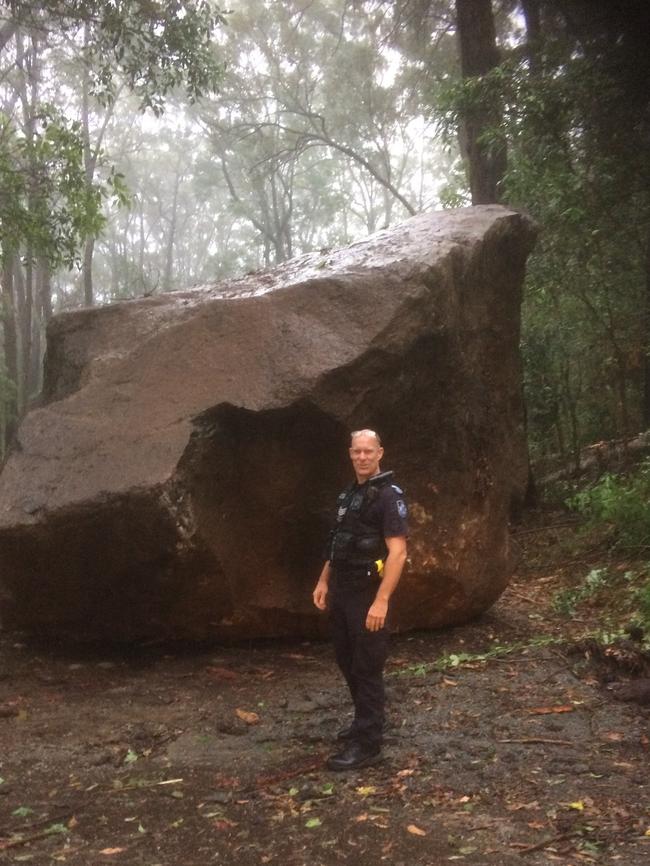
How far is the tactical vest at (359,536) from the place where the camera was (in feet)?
13.6

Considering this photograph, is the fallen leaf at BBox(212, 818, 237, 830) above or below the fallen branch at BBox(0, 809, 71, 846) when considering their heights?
below

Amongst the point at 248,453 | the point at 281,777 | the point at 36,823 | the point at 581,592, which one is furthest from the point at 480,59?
the point at 36,823

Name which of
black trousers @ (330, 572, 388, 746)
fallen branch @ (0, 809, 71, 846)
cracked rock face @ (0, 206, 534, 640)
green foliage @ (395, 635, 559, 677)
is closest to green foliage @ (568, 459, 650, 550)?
cracked rock face @ (0, 206, 534, 640)

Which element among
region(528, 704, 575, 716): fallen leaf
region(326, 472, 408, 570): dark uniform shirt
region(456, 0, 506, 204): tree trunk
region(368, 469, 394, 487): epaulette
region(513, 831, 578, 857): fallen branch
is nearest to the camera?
region(513, 831, 578, 857): fallen branch

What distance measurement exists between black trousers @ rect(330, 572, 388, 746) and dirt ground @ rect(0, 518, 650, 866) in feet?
0.69

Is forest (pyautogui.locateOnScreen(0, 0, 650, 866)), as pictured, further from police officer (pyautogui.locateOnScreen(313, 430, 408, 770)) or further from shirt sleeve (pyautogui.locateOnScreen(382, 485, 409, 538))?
shirt sleeve (pyautogui.locateOnScreen(382, 485, 409, 538))

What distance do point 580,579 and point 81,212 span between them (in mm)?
6207

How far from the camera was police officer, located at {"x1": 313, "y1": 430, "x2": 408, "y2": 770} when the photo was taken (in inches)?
159

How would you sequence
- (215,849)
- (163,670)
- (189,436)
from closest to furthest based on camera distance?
(215,849) → (189,436) → (163,670)

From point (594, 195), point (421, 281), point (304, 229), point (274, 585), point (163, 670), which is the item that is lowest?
point (163, 670)

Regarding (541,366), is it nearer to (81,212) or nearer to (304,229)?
(81,212)

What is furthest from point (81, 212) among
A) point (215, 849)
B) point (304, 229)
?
point (304, 229)

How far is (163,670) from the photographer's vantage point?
18.4 ft

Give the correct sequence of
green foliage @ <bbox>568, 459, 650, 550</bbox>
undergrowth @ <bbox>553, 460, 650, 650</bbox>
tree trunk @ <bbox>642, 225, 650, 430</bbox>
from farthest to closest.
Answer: tree trunk @ <bbox>642, 225, 650, 430</bbox>, green foliage @ <bbox>568, 459, 650, 550</bbox>, undergrowth @ <bbox>553, 460, 650, 650</bbox>
